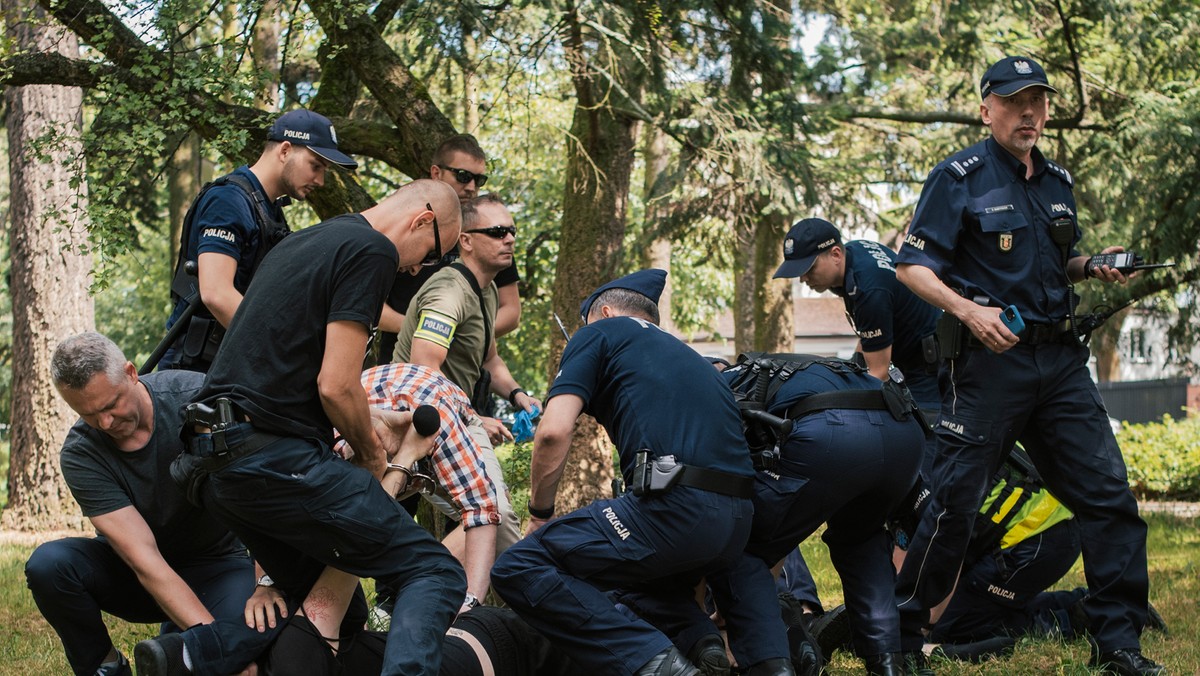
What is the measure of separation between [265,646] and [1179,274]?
8.39 metres

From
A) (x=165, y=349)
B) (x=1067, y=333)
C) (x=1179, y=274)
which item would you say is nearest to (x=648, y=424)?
(x=1067, y=333)

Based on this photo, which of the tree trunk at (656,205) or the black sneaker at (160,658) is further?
the tree trunk at (656,205)

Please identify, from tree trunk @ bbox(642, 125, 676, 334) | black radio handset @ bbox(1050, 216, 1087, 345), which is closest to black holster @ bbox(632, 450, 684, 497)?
black radio handset @ bbox(1050, 216, 1087, 345)

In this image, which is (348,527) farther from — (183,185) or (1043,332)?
(183,185)

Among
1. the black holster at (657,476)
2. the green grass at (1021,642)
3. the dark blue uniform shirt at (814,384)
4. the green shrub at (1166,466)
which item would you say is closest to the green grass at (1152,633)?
the green grass at (1021,642)

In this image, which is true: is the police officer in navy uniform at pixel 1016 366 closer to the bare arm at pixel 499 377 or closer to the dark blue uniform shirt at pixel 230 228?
the bare arm at pixel 499 377

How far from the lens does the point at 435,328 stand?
16.7 feet

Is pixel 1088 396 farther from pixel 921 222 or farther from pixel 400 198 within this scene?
pixel 400 198

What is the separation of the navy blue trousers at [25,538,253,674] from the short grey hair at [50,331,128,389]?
0.69m

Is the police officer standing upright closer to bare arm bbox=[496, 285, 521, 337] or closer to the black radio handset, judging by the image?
bare arm bbox=[496, 285, 521, 337]

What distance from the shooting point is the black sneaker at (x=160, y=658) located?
3697 mm

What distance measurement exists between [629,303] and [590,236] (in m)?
5.17

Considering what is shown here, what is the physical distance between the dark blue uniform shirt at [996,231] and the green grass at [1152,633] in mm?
1421

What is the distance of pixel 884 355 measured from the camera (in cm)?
588
